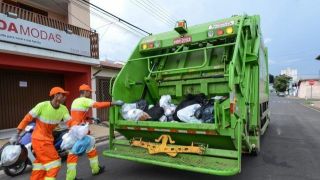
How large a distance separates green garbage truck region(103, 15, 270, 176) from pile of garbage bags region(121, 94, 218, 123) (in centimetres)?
12

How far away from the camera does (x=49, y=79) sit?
13.0 m

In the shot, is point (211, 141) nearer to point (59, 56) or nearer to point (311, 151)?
point (311, 151)

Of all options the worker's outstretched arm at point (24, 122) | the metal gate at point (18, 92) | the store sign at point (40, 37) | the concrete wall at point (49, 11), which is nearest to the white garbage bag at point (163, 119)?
the worker's outstretched arm at point (24, 122)

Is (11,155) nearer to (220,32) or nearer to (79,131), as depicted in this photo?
(79,131)

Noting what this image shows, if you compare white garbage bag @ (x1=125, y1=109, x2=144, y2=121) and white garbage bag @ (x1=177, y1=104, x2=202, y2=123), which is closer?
white garbage bag @ (x1=177, y1=104, x2=202, y2=123)

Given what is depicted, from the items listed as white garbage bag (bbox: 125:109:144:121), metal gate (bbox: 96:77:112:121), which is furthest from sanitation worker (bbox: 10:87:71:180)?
metal gate (bbox: 96:77:112:121)

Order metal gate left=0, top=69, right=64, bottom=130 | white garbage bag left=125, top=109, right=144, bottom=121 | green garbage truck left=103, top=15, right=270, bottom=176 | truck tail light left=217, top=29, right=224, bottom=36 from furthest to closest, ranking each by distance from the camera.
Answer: metal gate left=0, top=69, right=64, bottom=130 → truck tail light left=217, top=29, right=224, bottom=36 → white garbage bag left=125, top=109, right=144, bottom=121 → green garbage truck left=103, top=15, right=270, bottom=176

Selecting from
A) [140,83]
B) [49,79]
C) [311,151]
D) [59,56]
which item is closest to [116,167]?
[140,83]

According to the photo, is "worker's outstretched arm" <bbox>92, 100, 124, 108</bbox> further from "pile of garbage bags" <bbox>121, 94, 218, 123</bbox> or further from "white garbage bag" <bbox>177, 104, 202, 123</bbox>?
"white garbage bag" <bbox>177, 104, 202, 123</bbox>

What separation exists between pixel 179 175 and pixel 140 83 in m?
1.82

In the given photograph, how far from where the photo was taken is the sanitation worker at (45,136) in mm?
4398

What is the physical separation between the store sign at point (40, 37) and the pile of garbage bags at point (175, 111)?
579cm

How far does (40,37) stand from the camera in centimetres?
1085

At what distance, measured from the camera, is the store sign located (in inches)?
383
